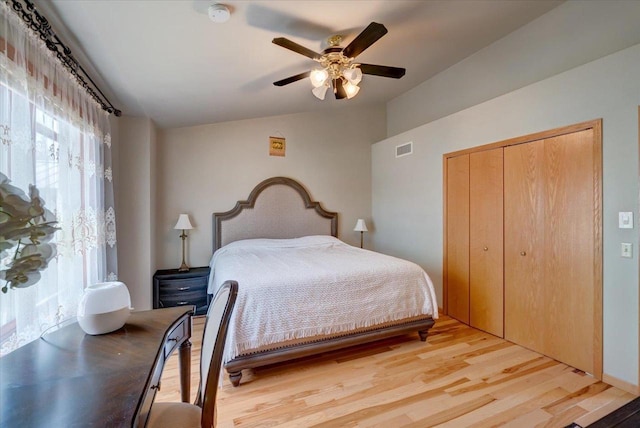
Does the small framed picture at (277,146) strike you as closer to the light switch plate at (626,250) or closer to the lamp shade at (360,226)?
the lamp shade at (360,226)

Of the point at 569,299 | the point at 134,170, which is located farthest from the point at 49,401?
the point at 569,299

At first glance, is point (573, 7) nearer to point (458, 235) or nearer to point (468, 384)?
point (458, 235)

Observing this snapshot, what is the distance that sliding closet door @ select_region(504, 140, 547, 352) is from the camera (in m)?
2.55

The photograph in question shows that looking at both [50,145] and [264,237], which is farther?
[264,237]

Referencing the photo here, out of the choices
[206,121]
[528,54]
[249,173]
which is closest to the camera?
[528,54]

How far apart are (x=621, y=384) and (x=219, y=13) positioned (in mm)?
3640

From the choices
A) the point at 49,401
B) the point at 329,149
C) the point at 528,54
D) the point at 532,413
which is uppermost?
the point at 528,54

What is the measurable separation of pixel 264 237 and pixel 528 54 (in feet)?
12.5

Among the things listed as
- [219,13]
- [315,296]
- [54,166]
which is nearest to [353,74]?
[219,13]

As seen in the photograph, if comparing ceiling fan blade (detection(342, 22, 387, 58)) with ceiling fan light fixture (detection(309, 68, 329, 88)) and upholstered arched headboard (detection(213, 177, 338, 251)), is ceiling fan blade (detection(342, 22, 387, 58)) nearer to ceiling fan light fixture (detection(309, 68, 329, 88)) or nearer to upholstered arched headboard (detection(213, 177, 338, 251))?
ceiling fan light fixture (detection(309, 68, 329, 88))

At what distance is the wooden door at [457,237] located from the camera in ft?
10.6

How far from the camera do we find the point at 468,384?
2.09 meters

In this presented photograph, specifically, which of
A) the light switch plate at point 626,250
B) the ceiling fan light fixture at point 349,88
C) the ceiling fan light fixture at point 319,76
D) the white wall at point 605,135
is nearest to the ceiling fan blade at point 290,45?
the ceiling fan light fixture at point 319,76

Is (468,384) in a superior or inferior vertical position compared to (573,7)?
inferior
